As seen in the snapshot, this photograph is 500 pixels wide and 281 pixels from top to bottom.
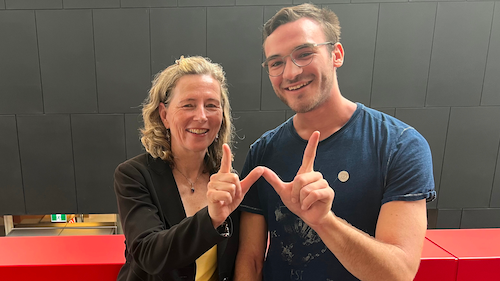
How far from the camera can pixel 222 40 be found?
280 cm

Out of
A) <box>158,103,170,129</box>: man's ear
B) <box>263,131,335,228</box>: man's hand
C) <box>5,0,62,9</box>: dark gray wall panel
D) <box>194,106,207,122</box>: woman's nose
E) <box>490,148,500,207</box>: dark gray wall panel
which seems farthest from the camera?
<box>490,148,500,207</box>: dark gray wall panel

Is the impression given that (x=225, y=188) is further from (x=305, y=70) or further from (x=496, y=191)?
(x=496, y=191)

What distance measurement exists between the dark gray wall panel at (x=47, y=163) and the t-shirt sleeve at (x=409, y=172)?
317 cm

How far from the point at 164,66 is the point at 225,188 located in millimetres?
2377

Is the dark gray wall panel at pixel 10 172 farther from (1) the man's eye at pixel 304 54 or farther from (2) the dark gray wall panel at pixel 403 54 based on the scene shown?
(2) the dark gray wall panel at pixel 403 54

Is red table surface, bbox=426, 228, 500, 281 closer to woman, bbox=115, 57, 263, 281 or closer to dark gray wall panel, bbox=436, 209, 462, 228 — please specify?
woman, bbox=115, 57, 263, 281

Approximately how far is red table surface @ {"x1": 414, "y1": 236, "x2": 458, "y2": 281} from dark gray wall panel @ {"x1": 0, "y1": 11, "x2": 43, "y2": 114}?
3.56 m

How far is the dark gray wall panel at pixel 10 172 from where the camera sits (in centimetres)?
287

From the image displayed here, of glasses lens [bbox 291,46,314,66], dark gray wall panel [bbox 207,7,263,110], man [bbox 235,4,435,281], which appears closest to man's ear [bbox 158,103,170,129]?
man [bbox 235,4,435,281]

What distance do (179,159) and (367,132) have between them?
0.84 meters

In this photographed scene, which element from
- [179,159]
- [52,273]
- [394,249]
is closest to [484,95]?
[394,249]

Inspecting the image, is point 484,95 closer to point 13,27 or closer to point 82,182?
point 82,182

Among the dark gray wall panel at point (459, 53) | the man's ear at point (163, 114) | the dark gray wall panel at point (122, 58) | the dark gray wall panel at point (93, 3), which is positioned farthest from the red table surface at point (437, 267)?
the dark gray wall panel at point (93, 3)

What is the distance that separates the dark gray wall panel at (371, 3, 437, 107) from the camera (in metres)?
2.81
